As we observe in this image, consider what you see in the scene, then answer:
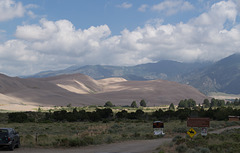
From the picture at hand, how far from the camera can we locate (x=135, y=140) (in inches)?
1133

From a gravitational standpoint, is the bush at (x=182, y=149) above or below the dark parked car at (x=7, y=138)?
below

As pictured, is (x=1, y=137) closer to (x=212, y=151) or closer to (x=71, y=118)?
(x=212, y=151)

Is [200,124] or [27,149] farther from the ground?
[200,124]

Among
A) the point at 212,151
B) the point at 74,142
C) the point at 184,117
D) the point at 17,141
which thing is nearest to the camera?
the point at 212,151

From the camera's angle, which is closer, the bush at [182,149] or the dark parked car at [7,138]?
the bush at [182,149]

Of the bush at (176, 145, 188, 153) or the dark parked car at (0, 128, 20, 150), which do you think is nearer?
the bush at (176, 145, 188, 153)

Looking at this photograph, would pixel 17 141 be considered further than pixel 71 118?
No

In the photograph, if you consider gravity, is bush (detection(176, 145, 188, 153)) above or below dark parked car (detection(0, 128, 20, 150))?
below

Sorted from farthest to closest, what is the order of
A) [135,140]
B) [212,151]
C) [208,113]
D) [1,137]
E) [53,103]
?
[53,103]
[208,113]
[135,140]
[1,137]
[212,151]

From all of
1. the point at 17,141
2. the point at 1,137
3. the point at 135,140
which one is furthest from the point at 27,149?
the point at 135,140

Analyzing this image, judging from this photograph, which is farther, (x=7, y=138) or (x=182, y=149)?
(x=7, y=138)

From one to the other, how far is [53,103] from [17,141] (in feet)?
562

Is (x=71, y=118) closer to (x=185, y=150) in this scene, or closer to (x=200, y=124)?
(x=200, y=124)

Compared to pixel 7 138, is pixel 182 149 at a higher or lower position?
lower
